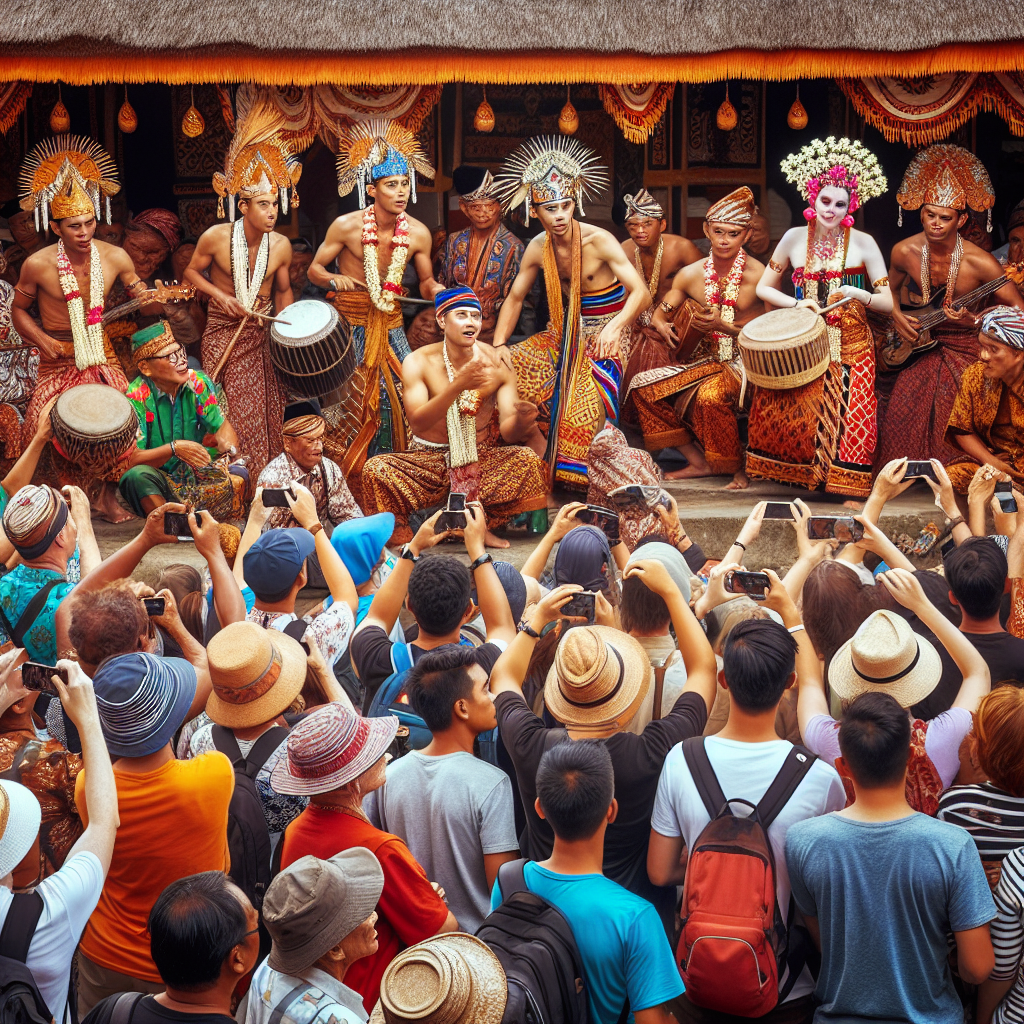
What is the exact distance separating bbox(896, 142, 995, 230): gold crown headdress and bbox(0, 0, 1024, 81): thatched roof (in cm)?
61

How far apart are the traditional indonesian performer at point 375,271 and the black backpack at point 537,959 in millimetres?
4739

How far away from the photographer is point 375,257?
7188mm

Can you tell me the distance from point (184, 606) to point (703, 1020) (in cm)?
205

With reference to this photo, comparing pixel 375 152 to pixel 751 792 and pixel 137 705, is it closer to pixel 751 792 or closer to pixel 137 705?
pixel 137 705

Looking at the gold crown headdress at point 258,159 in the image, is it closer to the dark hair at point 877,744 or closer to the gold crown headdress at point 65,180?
the gold crown headdress at point 65,180

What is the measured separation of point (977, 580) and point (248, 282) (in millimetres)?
4766

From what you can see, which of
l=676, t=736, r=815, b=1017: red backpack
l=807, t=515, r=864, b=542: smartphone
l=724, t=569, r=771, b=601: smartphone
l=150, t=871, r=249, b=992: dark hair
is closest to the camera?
l=150, t=871, r=249, b=992: dark hair

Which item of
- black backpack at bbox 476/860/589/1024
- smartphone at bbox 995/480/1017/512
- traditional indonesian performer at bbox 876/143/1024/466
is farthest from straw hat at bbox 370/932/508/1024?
traditional indonesian performer at bbox 876/143/1024/466

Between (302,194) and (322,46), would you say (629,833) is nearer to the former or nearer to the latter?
(322,46)

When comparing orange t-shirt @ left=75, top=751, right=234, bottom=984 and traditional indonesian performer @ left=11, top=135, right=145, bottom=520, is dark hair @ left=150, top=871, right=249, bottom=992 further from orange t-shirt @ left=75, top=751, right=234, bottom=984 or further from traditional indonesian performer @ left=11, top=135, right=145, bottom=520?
traditional indonesian performer @ left=11, top=135, right=145, bottom=520

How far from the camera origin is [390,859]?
2701 mm

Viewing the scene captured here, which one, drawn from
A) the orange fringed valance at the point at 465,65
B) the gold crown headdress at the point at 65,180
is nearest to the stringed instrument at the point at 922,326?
the orange fringed valance at the point at 465,65

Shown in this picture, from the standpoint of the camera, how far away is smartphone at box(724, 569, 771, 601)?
341cm

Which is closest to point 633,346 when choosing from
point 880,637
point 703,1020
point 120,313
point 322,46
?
point 322,46
